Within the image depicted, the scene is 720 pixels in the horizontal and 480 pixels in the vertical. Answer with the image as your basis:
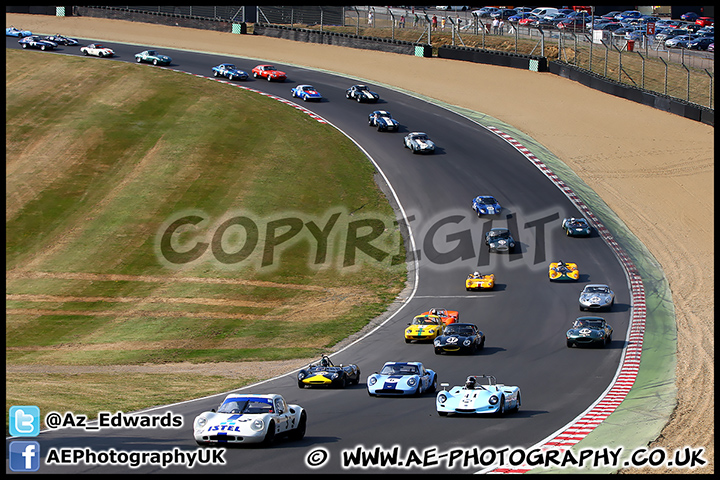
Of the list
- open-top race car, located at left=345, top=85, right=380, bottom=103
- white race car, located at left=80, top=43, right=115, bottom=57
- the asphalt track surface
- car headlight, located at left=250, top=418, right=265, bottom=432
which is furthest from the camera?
white race car, located at left=80, top=43, right=115, bottom=57

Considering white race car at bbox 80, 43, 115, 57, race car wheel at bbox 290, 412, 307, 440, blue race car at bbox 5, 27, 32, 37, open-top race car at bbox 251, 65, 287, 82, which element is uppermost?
blue race car at bbox 5, 27, 32, 37

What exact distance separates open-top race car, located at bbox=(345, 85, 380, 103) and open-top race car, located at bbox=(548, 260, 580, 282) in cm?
3354

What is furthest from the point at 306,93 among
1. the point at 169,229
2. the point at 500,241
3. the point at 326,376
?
the point at 326,376

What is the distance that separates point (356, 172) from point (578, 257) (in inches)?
749

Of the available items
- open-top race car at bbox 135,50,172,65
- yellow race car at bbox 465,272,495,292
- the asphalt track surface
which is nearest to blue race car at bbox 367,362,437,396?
the asphalt track surface

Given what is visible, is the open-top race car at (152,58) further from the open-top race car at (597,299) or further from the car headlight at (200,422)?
the car headlight at (200,422)

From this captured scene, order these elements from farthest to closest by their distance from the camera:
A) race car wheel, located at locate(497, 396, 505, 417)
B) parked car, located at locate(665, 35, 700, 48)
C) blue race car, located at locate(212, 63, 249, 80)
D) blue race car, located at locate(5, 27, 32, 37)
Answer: blue race car, located at locate(5, 27, 32, 37)
parked car, located at locate(665, 35, 700, 48)
blue race car, located at locate(212, 63, 249, 80)
race car wheel, located at locate(497, 396, 505, 417)

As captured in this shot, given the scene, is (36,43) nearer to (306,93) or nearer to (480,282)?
→ (306,93)

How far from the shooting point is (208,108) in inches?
2874

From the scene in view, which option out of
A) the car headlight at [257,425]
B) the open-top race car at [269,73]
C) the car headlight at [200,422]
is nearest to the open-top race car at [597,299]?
the car headlight at [257,425]

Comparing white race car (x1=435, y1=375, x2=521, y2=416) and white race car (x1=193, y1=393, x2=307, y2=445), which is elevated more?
white race car (x1=193, y1=393, x2=307, y2=445)

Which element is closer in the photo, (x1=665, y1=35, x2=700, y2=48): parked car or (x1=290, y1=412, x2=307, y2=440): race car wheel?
(x1=290, y1=412, x2=307, y2=440): race car wheel

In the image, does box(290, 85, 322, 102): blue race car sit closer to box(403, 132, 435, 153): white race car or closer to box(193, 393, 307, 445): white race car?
box(403, 132, 435, 153): white race car

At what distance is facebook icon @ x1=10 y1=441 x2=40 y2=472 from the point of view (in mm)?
17609
